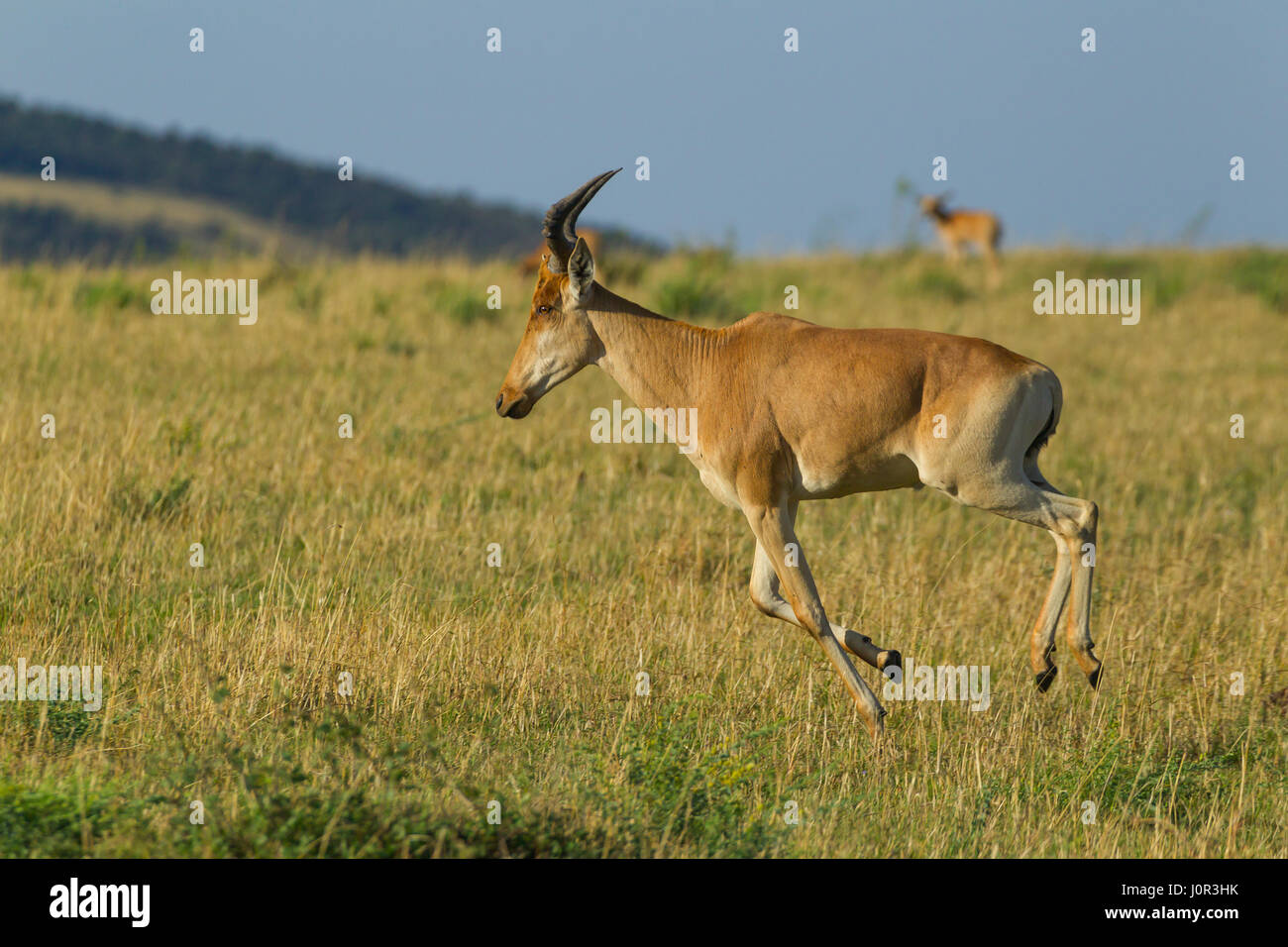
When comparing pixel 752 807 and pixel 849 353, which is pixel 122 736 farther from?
pixel 849 353

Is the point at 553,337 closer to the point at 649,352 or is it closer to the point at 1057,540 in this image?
the point at 649,352

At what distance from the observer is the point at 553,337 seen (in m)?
7.74

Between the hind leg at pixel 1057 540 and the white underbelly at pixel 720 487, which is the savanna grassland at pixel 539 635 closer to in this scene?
the hind leg at pixel 1057 540

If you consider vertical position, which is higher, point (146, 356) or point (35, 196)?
point (35, 196)

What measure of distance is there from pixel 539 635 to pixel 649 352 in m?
1.67

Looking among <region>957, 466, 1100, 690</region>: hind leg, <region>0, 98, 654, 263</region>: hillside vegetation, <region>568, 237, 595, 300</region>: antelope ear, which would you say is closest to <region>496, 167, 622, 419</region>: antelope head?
<region>568, 237, 595, 300</region>: antelope ear

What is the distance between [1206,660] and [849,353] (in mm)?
2840

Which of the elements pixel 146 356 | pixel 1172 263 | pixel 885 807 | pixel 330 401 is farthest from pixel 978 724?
pixel 1172 263

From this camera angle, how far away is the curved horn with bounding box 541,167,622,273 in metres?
7.23

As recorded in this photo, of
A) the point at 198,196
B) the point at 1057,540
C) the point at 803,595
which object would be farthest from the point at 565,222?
the point at 198,196

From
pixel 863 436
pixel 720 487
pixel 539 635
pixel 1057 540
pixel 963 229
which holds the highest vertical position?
pixel 963 229

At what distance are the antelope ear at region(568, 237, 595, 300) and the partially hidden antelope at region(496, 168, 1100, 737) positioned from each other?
0.01 m

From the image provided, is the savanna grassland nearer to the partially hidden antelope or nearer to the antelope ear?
the partially hidden antelope

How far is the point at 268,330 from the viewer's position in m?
16.9
